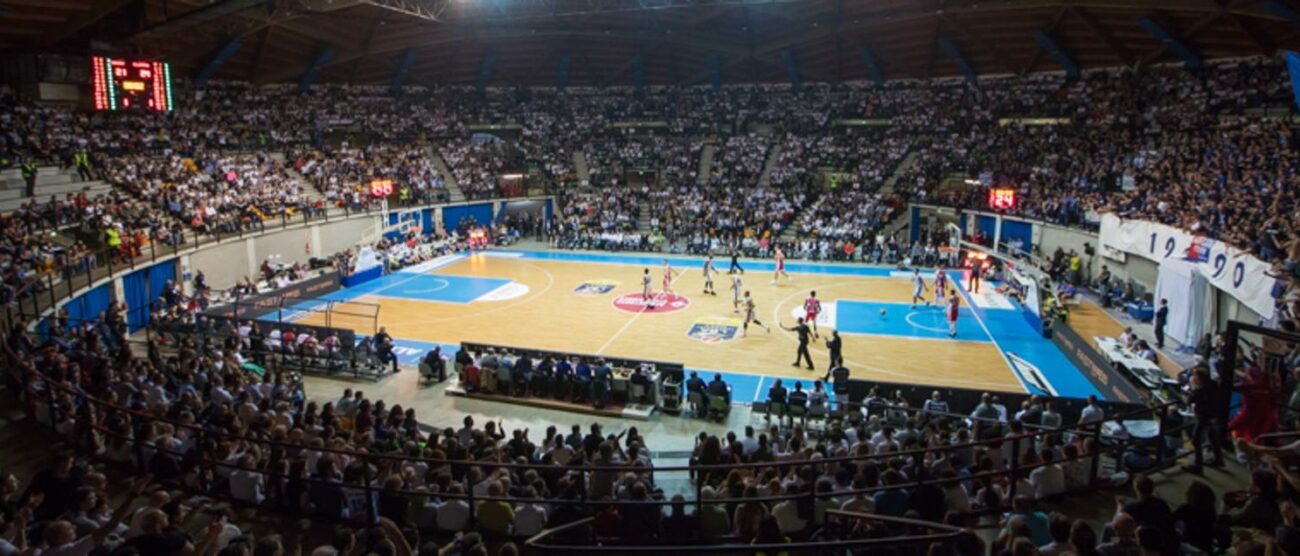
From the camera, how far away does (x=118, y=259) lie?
23859 millimetres

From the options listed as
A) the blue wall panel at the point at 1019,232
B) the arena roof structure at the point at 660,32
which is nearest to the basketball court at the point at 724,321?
the blue wall panel at the point at 1019,232

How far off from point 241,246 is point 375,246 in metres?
6.29

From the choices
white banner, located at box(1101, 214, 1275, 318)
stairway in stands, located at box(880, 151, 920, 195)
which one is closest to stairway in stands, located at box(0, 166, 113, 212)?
white banner, located at box(1101, 214, 1275, 318)

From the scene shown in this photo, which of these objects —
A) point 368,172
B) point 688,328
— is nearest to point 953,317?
point 688,328

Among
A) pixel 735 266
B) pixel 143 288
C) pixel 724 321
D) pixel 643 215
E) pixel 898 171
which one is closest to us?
pixel 724 321

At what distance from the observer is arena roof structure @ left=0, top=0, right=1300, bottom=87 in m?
28.2

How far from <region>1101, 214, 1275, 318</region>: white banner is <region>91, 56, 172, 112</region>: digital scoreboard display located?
3198cm

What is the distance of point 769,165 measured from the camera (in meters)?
48.0

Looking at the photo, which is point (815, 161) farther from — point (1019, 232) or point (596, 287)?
point (596, 287)

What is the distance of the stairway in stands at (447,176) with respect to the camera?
4456cm

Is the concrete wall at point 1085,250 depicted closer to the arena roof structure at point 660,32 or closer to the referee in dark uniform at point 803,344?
the arena roof structure at point 660,32

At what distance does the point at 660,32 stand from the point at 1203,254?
30066 mm

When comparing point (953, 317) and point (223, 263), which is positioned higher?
point (223, 263)

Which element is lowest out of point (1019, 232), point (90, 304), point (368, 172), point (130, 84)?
point (90, 304)
